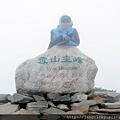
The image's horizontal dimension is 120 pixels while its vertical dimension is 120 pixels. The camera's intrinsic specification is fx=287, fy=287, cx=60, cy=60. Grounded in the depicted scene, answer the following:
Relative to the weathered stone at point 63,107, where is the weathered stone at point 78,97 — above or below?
above

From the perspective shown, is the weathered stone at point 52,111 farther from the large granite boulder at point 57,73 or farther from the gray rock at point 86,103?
the large granite boulder at point 57,73

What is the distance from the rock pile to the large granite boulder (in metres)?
0.22

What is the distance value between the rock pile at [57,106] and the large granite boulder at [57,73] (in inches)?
8.7

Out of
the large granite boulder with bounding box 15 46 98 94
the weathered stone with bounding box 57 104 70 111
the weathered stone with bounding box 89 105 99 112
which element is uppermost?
the large granite boulder with bounding box 15 46 98 94

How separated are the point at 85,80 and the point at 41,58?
142 centimetres

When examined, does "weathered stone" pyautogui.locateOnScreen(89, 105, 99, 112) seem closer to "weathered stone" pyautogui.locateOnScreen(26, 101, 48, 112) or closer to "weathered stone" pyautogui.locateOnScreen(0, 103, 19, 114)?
"weathered stone" pyautogui.locateOnScreen(26, 101, 48, 112)

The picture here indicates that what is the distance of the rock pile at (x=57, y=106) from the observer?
283 inches

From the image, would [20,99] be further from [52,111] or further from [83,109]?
[83,109]

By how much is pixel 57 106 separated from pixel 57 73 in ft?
3.35

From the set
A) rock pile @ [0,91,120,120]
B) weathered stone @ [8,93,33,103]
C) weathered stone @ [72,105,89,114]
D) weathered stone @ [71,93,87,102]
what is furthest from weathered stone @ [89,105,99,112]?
weathered stone @ [8,93,33,103]

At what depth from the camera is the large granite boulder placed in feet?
25.9

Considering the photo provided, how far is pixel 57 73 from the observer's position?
26.6ft

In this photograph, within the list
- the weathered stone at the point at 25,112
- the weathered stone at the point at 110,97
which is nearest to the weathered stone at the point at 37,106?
the weathered stone at the point at 25,112

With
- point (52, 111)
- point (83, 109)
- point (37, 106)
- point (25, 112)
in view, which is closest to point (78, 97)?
point (83, 109)
